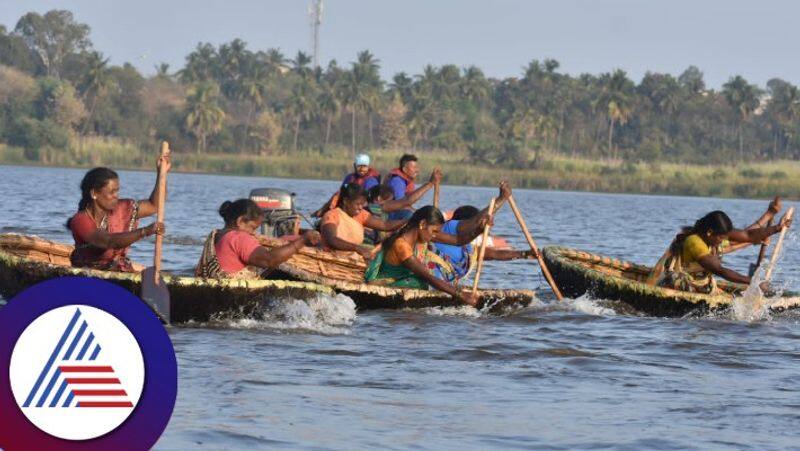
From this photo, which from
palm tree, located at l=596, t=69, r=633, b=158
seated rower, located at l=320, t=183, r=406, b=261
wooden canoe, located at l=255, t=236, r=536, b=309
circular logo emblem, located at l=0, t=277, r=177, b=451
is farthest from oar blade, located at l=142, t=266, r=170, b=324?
palm tree, located at l=596, t=69, r=633, b=158

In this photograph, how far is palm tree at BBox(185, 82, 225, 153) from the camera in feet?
306

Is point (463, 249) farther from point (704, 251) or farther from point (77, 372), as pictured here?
point (77, 372)

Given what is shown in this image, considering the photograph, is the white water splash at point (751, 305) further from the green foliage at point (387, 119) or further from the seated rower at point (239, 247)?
the green foliage at point (387, 119)

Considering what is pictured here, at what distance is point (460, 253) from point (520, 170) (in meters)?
70.3

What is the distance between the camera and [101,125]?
310ft

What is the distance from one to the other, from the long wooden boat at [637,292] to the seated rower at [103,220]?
5.16m

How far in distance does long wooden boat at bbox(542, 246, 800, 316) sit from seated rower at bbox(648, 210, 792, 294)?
245 mm

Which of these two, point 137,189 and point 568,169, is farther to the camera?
point 568,169

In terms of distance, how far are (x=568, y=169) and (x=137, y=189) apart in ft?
106

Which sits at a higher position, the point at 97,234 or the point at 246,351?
the point at 97,234

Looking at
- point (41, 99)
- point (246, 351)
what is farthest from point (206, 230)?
point (41, 99)

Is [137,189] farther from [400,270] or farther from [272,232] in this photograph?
[400,270]

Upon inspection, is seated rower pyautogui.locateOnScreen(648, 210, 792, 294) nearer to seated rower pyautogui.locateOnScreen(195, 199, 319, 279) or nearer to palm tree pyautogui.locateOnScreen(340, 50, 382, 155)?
seated rower pyautogui.locateOnScreen(195, 199, 319, 279)

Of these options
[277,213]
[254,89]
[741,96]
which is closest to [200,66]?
[254,89]
